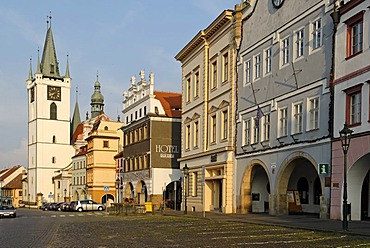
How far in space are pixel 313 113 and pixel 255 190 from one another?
10915 mm

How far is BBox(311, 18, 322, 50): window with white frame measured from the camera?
29.4 metres

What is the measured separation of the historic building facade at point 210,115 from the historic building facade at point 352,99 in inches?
539

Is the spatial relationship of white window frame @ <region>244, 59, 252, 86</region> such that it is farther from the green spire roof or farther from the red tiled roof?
the green spire roof

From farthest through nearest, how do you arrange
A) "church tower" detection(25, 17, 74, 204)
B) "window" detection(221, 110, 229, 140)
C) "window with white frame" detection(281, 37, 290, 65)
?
"church tower" detection(25, 17, 74, 204), "window" detection(221, 110, 229, 140), "window with white frame" detection(281, 37, 290, 65)

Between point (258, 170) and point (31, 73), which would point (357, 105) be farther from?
point (31, 73)

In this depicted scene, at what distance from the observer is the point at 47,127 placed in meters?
124

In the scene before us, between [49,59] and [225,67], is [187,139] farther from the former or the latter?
[49,59]

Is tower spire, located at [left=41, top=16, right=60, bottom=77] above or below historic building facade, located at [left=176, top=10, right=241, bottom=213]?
above

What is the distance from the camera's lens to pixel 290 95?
105 feet

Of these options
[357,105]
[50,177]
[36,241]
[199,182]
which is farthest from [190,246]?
[50,177]

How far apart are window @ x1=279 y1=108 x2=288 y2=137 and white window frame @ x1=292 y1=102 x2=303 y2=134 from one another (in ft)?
3.44

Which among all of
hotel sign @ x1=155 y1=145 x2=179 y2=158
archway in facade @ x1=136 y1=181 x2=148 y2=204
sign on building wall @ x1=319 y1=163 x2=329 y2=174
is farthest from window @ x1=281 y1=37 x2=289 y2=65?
archway in facade @ x1=136 y1=181 x2=148 y2=204

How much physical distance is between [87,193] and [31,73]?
1995 inches

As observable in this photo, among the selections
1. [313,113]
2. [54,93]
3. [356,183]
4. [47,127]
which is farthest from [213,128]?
[54,93]
